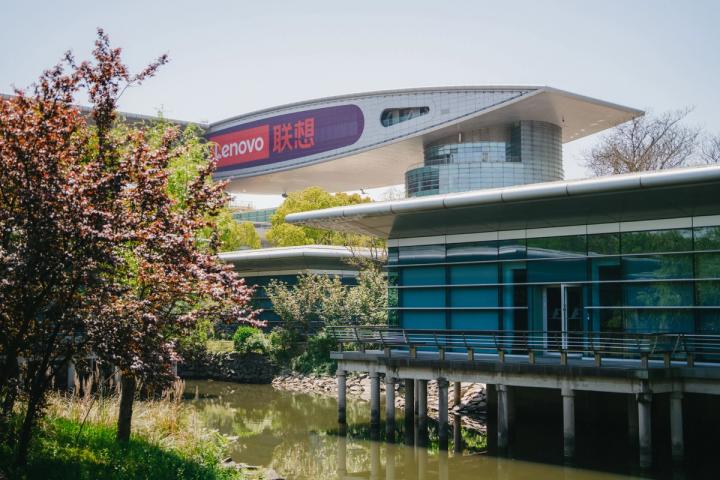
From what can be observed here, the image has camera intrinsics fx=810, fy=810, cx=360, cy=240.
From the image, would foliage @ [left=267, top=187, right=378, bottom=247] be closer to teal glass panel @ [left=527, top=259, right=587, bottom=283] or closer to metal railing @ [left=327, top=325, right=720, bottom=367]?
metal railing @ [left=327, top=325, right=720, bottom=367]

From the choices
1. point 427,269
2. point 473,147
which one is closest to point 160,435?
point 427,269

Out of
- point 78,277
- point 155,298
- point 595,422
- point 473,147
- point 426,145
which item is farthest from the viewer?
point 426,145

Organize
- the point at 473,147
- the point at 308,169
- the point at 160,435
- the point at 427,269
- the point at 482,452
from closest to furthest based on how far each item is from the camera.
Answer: the point at 160,435
the point at 482,452
the point at 427,269
the point at 473,147
the point at 308,169

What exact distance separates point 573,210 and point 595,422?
6094mm

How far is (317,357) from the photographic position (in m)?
36.3

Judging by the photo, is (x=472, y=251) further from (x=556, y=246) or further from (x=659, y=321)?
(x=659, y=321)

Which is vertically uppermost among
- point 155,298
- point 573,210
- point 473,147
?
point 473,147

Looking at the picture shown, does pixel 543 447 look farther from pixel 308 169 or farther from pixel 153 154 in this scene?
pixel 308 169

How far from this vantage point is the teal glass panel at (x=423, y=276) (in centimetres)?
2489

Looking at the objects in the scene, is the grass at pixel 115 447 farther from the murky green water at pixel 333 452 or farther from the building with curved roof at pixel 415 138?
the building with curved roof at pixel 415 138

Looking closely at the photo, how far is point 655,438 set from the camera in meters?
20.7

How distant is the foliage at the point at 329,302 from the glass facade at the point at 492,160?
49.1 feet

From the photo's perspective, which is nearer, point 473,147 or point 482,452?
point 482,452


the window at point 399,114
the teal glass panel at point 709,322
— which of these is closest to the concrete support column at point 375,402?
the teal glass panel at point 709,322
